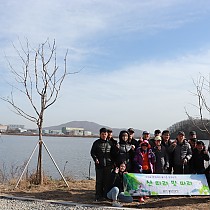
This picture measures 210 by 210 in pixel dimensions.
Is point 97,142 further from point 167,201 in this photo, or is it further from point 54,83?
point 54,83

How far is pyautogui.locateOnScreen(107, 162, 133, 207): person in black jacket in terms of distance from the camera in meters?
7.75

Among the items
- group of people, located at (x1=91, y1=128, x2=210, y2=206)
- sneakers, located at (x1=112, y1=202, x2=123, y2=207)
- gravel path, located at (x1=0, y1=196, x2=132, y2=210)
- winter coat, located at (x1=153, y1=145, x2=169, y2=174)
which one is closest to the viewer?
gravel path, located at (x1=0, y1=196, x2=132, y2=210)

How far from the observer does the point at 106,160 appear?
26.8ft

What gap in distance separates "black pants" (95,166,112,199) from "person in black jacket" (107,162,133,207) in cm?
13

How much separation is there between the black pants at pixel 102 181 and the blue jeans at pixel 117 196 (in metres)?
0.33

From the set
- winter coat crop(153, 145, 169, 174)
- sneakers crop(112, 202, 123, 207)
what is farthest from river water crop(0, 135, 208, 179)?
sneakers crop(112, 202, 123, 207)

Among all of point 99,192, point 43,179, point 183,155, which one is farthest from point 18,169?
point 183,155

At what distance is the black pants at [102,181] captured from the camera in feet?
26.8

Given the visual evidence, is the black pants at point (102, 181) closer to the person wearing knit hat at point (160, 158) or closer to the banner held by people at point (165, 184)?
the banner held by people at point (165, 184)

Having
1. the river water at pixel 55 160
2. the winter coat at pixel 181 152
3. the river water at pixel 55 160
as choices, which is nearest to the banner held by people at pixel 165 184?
the winter coat at pixel 181 152

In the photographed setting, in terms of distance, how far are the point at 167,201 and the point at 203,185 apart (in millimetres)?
Answer: 1047

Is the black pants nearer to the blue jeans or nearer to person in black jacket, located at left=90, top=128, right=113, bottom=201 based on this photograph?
person in black jacket, located at left=90, top=128, right=113, bottom=201

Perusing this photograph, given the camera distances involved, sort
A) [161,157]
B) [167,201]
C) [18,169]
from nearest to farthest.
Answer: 1. [167,201]
2. [161,157]
3. [18,169]

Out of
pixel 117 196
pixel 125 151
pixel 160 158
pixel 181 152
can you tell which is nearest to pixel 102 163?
pixel 125 151
